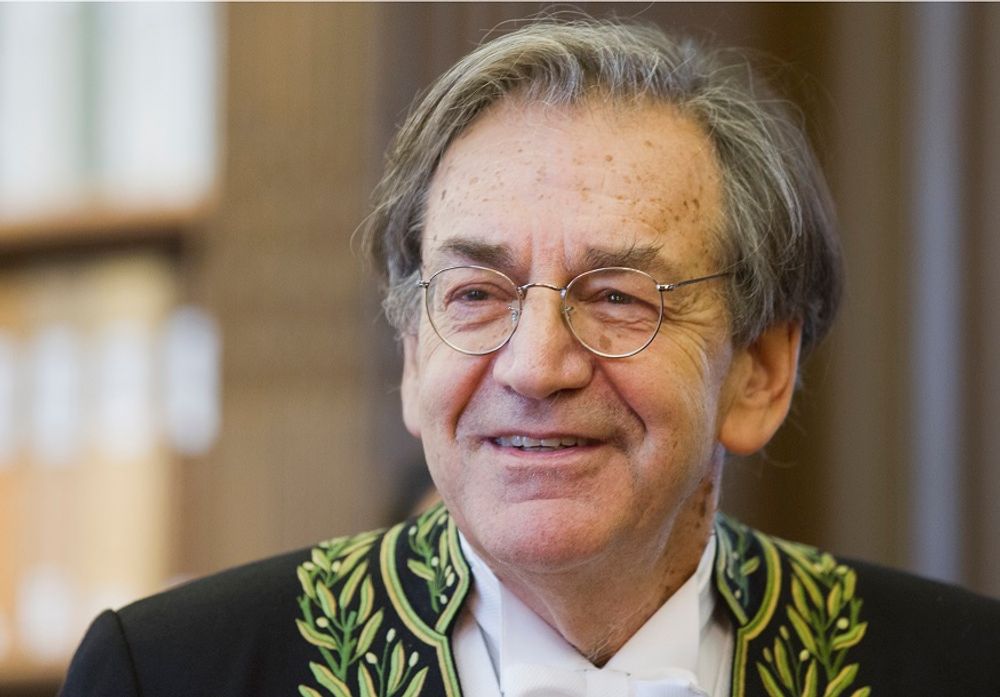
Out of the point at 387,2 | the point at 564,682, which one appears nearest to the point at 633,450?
the point at 564,682

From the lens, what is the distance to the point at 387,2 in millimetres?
3971

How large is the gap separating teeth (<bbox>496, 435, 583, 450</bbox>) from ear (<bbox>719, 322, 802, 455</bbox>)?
0.92 feet

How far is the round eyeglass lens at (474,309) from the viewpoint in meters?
1.74

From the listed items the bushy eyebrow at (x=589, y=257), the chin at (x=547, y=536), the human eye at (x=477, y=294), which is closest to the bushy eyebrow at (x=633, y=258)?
the bushy eyebrow at (x=589, y=257)

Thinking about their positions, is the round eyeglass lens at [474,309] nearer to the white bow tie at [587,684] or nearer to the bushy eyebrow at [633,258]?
the bushy eyebrow at [633,258]

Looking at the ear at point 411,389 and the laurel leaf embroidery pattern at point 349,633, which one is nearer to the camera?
the laurel leaf embroidery pattern at point 349,633

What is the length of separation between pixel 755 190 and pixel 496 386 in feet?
1.49

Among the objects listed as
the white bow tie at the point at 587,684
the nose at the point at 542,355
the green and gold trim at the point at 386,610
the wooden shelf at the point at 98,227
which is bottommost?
the white bow tie at the point at 587,684

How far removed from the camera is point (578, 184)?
1754mm

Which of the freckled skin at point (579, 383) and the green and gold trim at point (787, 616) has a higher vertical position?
the freckled skin at point (579, 383)

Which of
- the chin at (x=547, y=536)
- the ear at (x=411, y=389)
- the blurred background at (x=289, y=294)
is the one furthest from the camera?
the blurred background at (x=289, y=294)

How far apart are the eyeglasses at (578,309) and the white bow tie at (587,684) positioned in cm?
36

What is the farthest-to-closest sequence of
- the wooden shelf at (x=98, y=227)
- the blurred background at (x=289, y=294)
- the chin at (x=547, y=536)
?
the wooden shelf at (x=98, y=227)
the blurred background at (x=289, y=294)
the chin at (x=547, y=536)

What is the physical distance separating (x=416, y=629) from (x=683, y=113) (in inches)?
28.0
